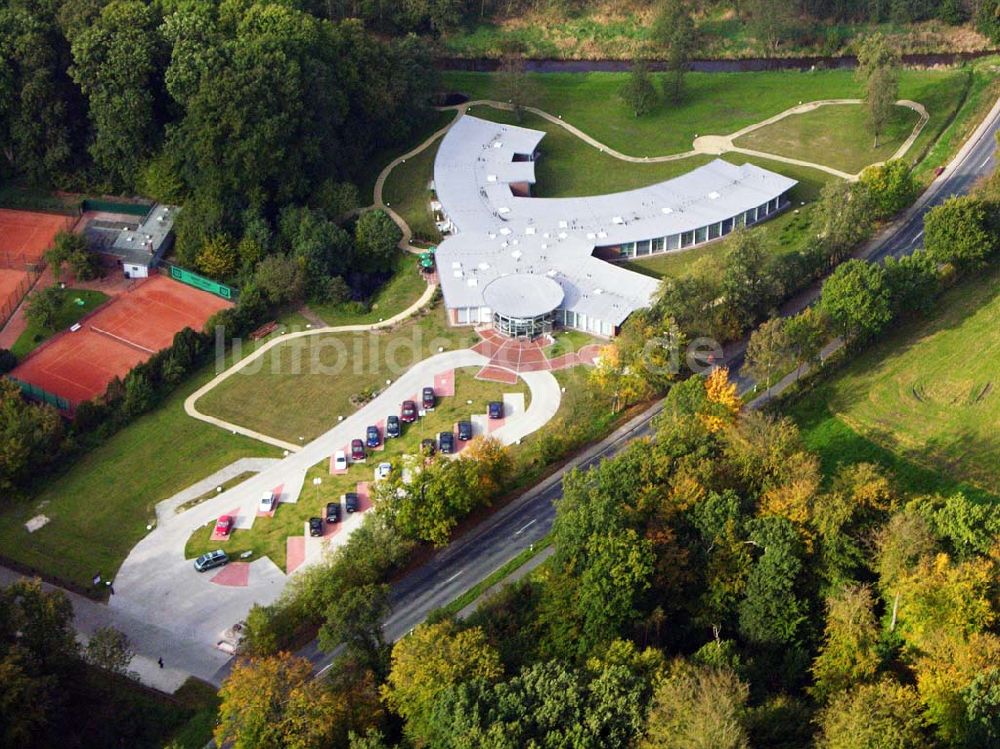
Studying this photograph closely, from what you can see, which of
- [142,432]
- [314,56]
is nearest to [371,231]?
[314,56]

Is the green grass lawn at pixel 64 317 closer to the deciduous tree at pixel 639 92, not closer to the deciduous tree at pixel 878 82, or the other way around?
the deciduous tree at pixel 639 92

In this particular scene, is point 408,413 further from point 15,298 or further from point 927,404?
point 15,298

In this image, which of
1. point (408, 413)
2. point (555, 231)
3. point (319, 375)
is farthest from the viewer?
point (555, 231)

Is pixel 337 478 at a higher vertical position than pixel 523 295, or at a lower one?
lower

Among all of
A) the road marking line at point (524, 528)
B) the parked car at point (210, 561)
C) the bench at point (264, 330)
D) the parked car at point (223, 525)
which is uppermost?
the bench at point (264, 330)

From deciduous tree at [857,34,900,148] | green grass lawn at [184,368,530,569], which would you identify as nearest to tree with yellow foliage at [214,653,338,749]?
green grass lawn at [184,368,530,569]

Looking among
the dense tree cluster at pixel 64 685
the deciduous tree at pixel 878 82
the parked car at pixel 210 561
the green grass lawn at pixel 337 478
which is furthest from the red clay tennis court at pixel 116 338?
the deciduous tree at pixel 878 82

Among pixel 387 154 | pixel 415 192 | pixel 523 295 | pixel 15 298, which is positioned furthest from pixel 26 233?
pixel 523 295
